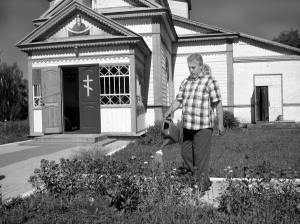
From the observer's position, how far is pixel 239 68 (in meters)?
17.7

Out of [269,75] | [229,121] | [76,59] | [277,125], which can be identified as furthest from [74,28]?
[269,75]

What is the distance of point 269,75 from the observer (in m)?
17.6

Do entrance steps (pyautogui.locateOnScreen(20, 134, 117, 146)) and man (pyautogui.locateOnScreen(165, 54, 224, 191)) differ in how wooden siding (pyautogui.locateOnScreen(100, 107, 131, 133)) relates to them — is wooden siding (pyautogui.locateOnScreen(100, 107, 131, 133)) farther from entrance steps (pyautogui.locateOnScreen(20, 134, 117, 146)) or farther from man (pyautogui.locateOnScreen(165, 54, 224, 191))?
man (pyautogui.locateOnScreen(165, 54, 224, 191))

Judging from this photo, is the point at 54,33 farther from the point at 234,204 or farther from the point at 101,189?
the point at 234,204

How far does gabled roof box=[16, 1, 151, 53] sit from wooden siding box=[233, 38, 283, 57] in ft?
27.5

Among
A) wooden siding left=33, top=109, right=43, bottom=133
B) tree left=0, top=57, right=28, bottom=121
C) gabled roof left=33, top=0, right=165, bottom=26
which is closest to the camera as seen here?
wooden siding left=33, top=109, right=43, bottom=133

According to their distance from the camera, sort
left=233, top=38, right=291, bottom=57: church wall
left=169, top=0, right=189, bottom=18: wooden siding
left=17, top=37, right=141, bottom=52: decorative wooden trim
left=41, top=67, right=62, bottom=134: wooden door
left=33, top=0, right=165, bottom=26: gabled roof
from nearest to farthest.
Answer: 1. left=17, top=37, right=141, bottom=52: decorative wooden trim
2. left=41, top=67, right=62, bottom=134: wooden door
3. left=33, top=0, right=165, bottom=26: gabled roof
4. left=233, top=38, right=291, bottom=57: church wall
5. left=169, top=0, right=189, bottom=18: wooden siding

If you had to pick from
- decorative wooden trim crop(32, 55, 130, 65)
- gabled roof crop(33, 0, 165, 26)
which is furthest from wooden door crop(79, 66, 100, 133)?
gabled roof crop(33, 0, 165, 26)

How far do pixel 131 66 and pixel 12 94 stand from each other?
1855 centimetres

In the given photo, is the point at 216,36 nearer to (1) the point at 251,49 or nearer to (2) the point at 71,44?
(1) the point at 251,49

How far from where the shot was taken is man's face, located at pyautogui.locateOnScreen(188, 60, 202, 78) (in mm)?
4324

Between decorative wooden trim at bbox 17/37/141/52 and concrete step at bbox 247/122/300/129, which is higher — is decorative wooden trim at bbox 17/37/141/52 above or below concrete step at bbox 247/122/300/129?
above

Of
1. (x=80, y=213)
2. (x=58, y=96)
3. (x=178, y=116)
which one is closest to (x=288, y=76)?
(x=178, y=116)

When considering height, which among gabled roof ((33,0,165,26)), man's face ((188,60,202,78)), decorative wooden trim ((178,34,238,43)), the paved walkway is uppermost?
gabled roof ((33,0,165,26))
